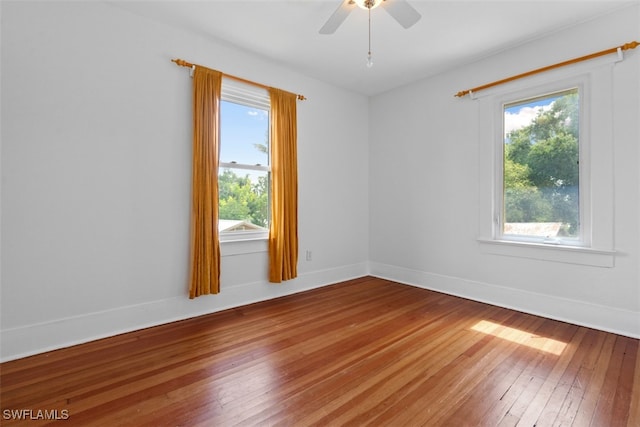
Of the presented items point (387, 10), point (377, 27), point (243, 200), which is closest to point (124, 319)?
point (243, 200)

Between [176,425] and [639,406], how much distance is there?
8.00ft

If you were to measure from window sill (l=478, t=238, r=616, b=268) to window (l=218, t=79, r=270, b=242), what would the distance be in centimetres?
260

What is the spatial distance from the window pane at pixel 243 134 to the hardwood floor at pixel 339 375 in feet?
5.66

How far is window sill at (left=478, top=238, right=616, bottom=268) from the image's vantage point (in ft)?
8.41

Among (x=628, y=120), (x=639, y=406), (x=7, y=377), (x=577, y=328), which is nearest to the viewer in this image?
(x=639, y=406)

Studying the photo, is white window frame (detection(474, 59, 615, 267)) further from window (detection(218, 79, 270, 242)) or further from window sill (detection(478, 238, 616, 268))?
window (detection(218, 79, 270, 242))

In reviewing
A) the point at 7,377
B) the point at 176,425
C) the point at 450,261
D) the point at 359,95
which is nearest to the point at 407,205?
the point at 450,261

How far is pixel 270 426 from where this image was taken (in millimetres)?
1439

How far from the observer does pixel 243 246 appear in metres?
3.25

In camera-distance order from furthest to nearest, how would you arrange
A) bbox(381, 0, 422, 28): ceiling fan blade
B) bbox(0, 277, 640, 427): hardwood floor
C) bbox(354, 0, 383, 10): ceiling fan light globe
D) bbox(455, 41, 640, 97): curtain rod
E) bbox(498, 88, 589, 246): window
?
bbox(498, 88, 589, 246): window → bbox(455, 41, 640, 97): curtain rod → bbox(354, 0, 383, 10): ceiling fan light globe → bbox(381, 0, 422, 28): ceiling fan blade → bbox(0, 277, 640, 427): hardwood floor

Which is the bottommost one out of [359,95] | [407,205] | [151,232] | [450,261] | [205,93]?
[450,261]

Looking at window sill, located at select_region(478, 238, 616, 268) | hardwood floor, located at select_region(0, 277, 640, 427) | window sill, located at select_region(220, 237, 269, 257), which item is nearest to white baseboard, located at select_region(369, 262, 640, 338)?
hardwood floor, located at select_region(0, 277, 640, 427)

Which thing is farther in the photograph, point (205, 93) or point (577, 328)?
point (205, 93)

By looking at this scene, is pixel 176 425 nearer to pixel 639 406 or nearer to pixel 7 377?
pixel 7 377
